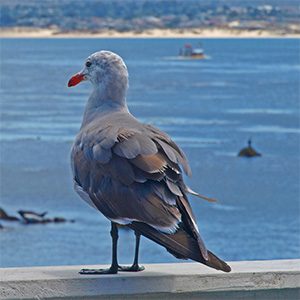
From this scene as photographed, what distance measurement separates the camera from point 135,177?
4887 millimetres

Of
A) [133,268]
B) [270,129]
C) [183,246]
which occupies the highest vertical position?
[183,246]

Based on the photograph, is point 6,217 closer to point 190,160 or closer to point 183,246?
point 190,160

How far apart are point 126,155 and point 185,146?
32556 mm

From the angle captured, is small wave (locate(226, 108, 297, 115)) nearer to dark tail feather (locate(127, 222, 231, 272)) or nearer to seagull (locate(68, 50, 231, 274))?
seagull (locate(68, 50, 231, 274))

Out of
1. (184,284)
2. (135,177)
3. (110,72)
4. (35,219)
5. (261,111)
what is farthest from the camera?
(261,111)

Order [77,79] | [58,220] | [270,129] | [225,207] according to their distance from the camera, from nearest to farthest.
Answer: [77,79], [58,220], [225,207], [270,129]

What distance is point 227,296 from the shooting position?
471cm

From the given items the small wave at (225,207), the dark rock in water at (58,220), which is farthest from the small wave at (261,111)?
the dark rock in water at (58,220)

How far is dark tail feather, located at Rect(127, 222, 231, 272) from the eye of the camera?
4621 millimetres

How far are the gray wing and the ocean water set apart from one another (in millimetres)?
14052

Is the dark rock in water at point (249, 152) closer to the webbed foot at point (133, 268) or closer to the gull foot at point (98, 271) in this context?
the webbed foot at point (133, 268)

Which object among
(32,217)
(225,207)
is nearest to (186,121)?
(225,207)

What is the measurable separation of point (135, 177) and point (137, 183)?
0.03 meters

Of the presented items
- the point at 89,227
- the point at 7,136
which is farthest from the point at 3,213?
the point at 7,136
